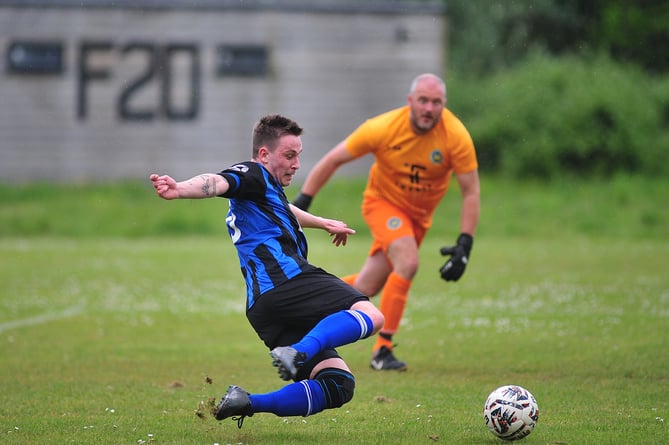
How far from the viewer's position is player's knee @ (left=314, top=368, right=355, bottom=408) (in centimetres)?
627

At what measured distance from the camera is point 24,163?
3253 cm

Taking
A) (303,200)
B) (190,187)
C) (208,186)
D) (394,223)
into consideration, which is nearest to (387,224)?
(394,223)

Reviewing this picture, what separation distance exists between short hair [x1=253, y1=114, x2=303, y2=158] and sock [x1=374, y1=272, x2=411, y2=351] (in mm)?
3288

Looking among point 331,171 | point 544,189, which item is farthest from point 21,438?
point 544,189

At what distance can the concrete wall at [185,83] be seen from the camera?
105ft

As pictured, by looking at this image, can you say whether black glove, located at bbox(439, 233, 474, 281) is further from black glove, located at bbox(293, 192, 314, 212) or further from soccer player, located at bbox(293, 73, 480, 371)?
black glove, located at bbox(293, 192, 314, 212)

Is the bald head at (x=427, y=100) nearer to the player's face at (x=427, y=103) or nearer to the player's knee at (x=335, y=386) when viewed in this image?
the player's face at (x=427, y=103)

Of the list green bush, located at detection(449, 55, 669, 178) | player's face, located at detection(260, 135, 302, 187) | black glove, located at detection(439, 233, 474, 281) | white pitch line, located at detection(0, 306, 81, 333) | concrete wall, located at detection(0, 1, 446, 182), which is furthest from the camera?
concrete wall, located at detection(0, 1, 446, 182)

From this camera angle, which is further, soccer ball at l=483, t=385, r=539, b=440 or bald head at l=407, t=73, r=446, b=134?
bald head at l=407, t=73, r=446, b=134

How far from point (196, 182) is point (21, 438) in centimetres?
189

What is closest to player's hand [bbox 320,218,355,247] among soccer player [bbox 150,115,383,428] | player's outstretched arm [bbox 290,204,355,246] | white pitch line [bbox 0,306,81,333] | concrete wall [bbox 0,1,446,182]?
player's outstretched arm [bbox 290,204,355,246]

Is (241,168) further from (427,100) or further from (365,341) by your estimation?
(365,341)

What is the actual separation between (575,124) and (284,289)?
87.0 feet

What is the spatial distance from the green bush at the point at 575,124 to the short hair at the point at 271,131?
A: 25699 mm
